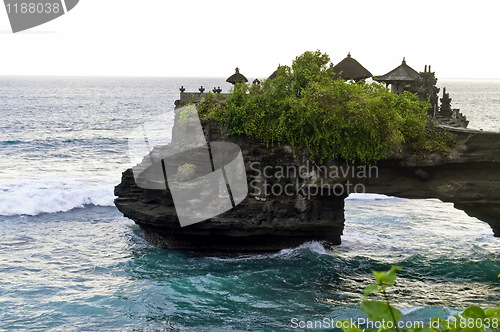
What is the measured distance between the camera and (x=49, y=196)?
30.7m

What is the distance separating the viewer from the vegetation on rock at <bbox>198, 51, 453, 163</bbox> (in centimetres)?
1781

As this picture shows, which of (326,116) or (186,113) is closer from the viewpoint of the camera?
(326,116)

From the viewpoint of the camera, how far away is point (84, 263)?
20297mm

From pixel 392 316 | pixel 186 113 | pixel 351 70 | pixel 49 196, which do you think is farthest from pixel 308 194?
pixel 49 196

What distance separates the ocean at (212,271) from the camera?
15.5 m

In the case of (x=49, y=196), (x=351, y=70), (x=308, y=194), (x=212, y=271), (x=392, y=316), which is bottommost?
(x=212, y=271)

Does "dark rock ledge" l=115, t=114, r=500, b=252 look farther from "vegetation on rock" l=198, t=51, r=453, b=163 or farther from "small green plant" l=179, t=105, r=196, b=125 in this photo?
"small green plant" l=179, t=105, r=196, b=125

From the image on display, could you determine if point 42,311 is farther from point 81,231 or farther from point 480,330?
point 480,330

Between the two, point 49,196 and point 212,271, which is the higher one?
point 49,196

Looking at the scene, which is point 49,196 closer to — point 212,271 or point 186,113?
point 186,113

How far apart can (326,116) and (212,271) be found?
660 cm

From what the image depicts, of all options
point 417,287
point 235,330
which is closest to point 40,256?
point 235,330

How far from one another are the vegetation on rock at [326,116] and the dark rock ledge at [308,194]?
519mm

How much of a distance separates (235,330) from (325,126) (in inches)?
290
